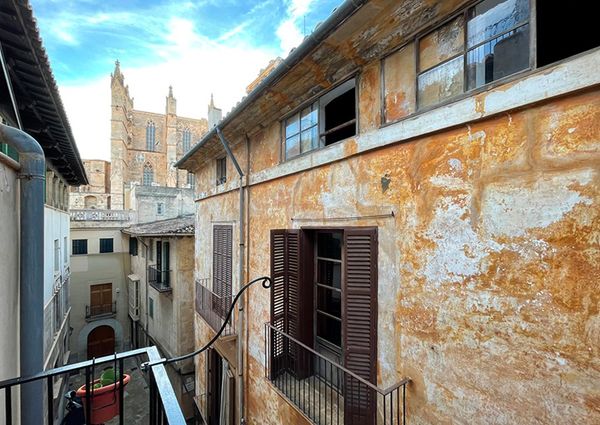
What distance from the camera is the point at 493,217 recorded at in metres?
2.79

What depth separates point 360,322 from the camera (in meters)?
3.94

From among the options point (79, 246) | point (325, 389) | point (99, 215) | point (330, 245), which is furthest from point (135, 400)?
point (330, 245)

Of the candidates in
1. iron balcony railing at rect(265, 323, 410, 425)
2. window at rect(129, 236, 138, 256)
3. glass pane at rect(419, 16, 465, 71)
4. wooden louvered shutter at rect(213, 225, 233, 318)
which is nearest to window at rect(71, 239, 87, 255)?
window at rect(129, 236, 138, 256)

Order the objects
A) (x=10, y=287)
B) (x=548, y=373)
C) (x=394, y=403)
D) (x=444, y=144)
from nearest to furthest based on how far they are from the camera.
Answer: (x=548, y=373), (x=10, y=287), (x=444, y=144), (x=394, y=403)

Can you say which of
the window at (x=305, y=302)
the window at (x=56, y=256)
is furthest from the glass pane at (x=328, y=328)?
the window at (x=56, y=256)

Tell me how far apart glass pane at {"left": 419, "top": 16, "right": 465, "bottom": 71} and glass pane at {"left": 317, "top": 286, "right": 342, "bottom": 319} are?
362 centimetres

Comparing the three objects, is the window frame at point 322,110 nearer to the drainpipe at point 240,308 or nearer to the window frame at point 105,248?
the drainpipe at point 240,308

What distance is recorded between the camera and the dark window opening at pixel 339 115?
16.0 feet

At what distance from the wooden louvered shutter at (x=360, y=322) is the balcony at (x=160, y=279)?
12.7m

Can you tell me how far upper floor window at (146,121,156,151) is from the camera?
4950cm

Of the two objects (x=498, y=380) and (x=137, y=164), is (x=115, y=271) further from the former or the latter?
(x=137, y=164)

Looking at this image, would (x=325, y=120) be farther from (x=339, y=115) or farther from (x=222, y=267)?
(x=222, y=267)

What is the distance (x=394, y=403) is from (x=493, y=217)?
254cm

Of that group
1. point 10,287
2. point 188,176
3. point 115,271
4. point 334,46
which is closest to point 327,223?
point 334,46
